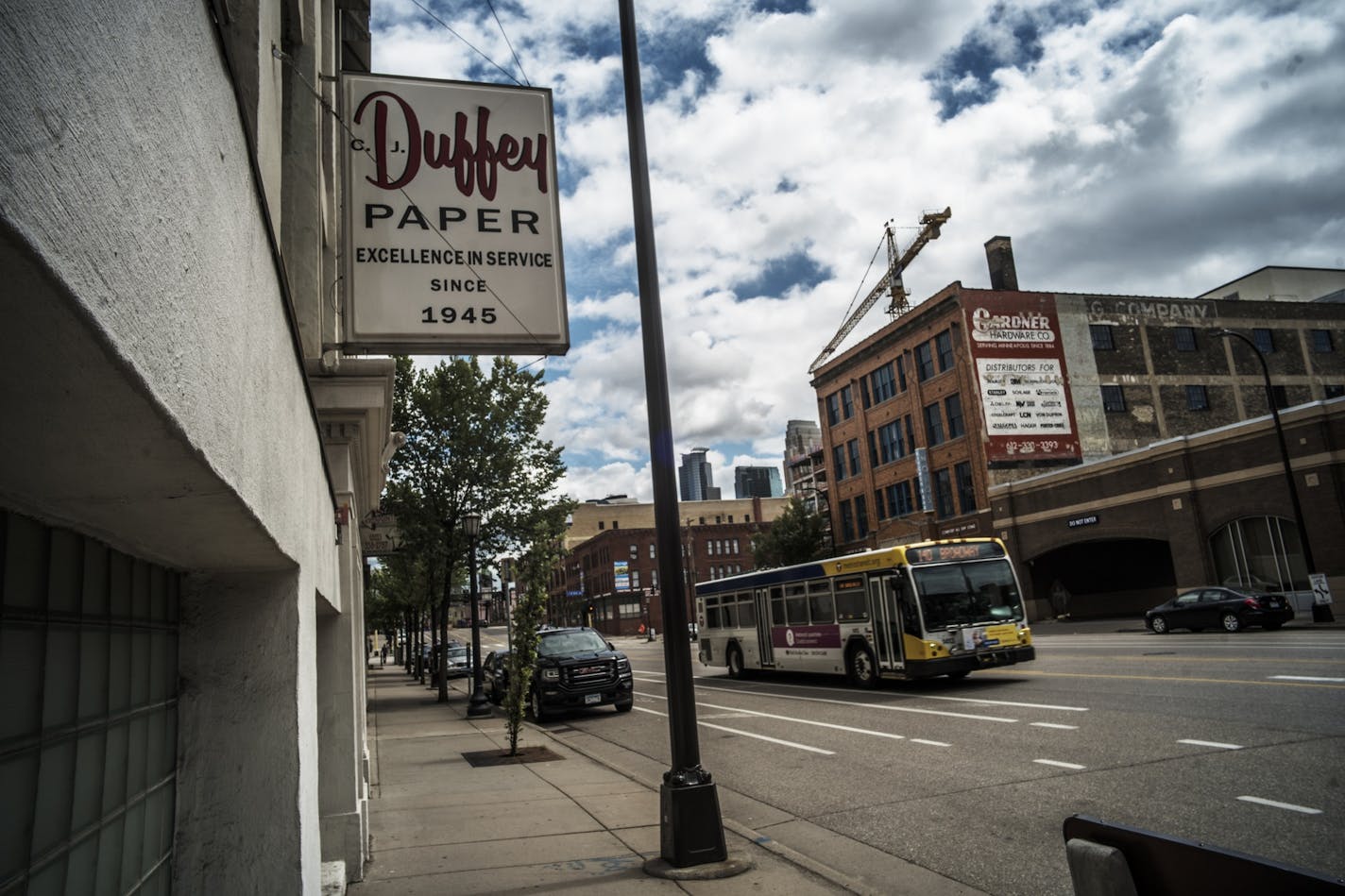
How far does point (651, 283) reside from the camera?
7.48 metres

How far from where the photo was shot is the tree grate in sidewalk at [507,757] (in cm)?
1259

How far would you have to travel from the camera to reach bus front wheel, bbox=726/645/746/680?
81.0 feet

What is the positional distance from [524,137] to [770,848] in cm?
567

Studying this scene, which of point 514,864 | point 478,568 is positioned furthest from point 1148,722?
point 478,568

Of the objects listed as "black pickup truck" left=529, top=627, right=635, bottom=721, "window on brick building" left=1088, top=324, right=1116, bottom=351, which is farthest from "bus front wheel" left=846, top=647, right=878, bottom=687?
"window on brick building" left=1088, top=324, right=1116, bottom=351

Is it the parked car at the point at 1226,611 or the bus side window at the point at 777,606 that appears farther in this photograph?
the parked car at the point at 1226,611

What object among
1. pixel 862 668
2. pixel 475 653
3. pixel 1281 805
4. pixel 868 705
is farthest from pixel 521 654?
pixel 1281 805

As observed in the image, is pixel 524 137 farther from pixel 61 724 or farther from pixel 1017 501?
pixel 1017 501

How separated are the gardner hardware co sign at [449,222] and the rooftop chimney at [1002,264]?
46.5m

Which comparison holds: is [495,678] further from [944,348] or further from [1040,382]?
[1040,382]

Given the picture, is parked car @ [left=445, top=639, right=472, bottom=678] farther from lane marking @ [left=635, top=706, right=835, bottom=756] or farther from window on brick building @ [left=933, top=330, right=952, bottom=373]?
lane marking @ [left=635, top=706, right=835, bottom=756]

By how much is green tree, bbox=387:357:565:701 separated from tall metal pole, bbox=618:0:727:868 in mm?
18830

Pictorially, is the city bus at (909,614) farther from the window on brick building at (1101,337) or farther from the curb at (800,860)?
the window on brick building at (1101,337)

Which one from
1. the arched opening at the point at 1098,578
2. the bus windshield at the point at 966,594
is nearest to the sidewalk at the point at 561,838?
the bus windshield at the point at 966,594
